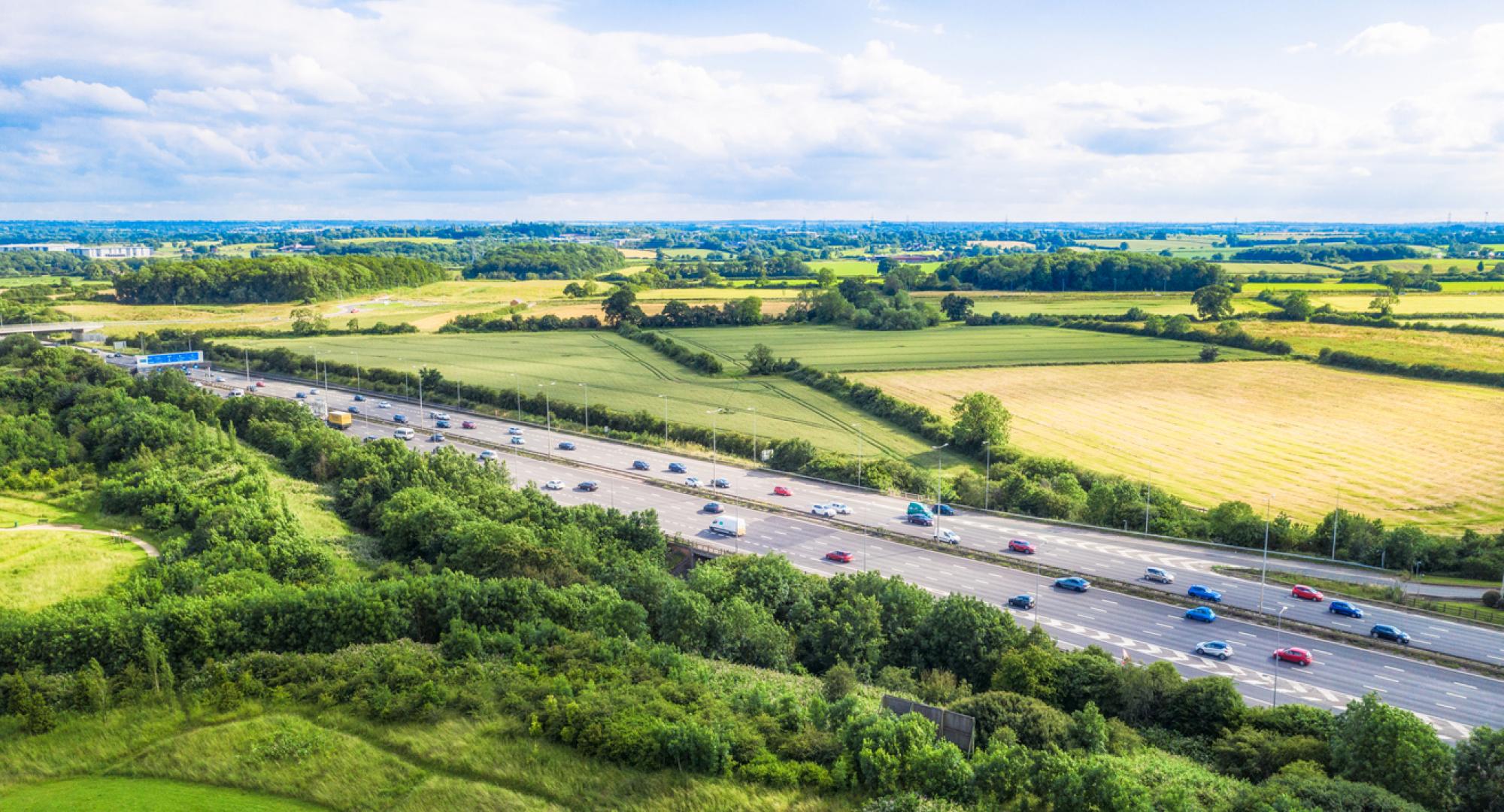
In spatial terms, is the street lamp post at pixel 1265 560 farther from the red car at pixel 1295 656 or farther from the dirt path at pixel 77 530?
the dirt path at pixel 77 530

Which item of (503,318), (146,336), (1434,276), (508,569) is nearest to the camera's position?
(508,569)

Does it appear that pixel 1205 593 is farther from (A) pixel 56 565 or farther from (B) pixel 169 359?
(B) pixel 169 359

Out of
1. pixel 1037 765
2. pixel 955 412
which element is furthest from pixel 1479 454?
pixel 1037 765

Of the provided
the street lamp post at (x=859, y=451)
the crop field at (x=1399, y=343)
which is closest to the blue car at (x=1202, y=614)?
the street lamp post at (x=859, y=451)

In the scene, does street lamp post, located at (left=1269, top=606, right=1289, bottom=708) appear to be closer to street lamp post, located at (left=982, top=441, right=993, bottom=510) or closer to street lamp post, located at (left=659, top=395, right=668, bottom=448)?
street lamp post, located at (left=982, top=441, right=993, bottom=510)

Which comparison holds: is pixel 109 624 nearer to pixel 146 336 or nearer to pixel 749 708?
pixel 749 708

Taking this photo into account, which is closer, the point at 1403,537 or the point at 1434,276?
the point at 1403,537

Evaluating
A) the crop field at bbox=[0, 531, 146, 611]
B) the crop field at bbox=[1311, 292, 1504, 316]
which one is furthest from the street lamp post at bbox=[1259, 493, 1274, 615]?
the crop field at bbox=[1311, 292, 1504, 316]
